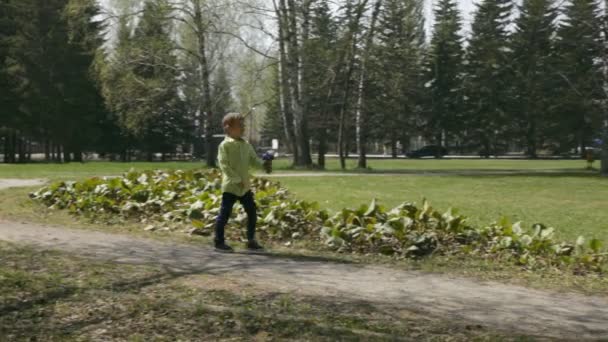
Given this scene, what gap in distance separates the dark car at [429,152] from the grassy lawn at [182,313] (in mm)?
66610

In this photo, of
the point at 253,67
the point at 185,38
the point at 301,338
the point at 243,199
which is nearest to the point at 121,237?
the point at 243,199

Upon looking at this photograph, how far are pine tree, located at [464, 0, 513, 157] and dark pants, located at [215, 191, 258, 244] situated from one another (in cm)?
4905

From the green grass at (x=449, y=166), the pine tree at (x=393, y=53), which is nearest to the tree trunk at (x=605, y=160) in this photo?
the green grass at (x=449, y=166)

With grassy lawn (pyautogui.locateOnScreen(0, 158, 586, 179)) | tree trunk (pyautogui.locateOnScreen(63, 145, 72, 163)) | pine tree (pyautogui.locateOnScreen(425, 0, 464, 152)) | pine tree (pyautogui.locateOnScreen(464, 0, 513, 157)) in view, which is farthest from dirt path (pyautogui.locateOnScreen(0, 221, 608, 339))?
pine tree (pyautogui.locateOnScreen(425, 0, 464, 152))

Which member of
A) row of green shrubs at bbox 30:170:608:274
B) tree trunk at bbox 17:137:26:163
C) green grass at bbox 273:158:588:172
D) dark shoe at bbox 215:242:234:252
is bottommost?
green grass at bbox 273:158:588:172

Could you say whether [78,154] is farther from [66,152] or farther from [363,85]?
[363,85]

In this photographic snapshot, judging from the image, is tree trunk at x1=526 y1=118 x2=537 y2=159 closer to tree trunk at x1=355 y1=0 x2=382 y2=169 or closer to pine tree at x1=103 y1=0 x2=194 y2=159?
tree trunk at x1=355 y1=0 x2=382 y2=169

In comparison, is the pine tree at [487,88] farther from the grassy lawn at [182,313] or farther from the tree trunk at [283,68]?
the grassy lawn at [182,313]

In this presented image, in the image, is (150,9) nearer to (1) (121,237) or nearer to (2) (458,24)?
(1) (121,237)

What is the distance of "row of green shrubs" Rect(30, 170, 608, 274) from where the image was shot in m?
7.40

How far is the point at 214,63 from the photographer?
36156 mm

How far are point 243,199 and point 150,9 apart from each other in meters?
23.3

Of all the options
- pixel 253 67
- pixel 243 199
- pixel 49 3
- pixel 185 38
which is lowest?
pixel 243 199

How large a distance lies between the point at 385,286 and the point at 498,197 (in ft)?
31.1
